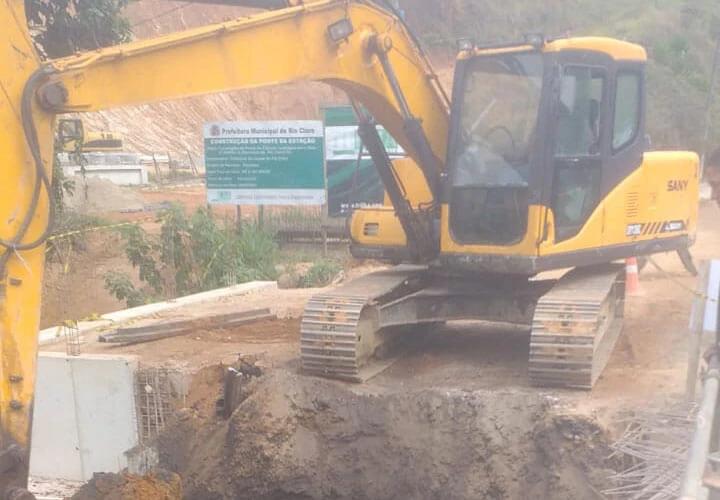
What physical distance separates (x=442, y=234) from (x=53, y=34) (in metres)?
7.92

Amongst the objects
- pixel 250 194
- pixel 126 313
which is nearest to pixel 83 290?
pixel 250 194

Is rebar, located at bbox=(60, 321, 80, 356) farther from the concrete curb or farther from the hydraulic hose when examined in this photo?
the hydraulic hose

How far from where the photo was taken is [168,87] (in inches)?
220

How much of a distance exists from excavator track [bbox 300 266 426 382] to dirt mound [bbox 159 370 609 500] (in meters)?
0.15

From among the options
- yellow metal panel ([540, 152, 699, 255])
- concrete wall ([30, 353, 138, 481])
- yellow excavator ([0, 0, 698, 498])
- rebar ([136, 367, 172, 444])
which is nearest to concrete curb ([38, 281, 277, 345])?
concrete wall ([30, 353, 138, 481])

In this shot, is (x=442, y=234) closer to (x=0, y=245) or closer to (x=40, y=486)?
(x=0, y=245)

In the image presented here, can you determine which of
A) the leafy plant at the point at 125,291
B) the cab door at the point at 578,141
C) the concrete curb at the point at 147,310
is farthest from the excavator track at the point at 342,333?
the leafy plant at the point at 125,291

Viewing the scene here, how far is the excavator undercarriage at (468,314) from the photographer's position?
649cm

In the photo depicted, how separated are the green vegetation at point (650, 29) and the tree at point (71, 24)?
39.1 feet

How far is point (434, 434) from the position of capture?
21.6 feet

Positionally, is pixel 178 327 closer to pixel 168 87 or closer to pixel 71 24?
pixel 168 87

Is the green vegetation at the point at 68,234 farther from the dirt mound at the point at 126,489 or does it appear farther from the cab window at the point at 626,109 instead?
the cab window at the point at 626,109

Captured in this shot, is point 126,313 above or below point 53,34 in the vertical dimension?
below

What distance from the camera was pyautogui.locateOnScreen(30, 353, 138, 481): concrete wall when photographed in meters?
7.96
